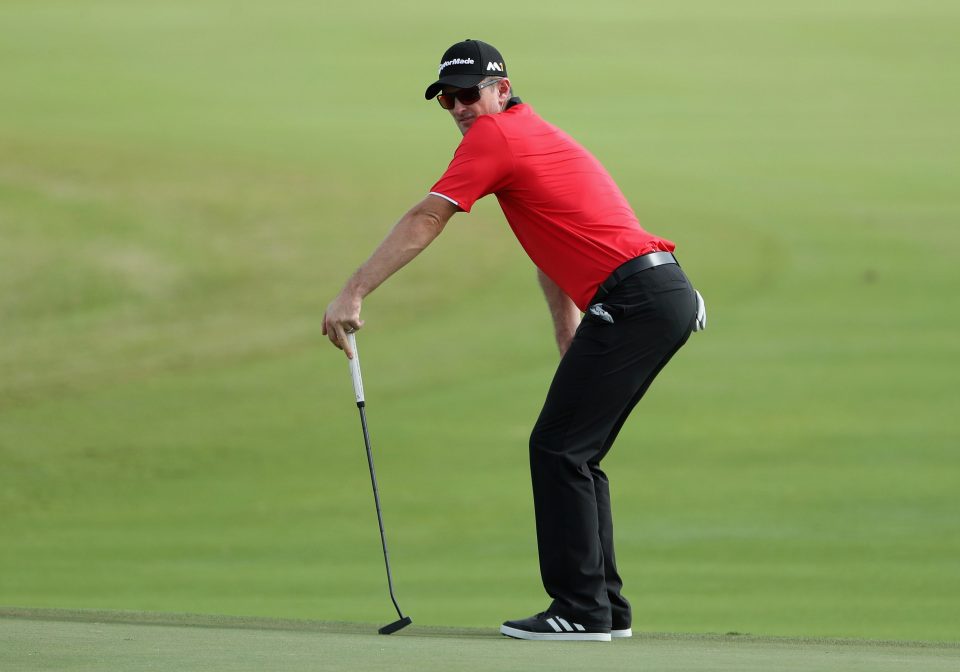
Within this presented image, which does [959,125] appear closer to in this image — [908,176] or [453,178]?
[908,176]

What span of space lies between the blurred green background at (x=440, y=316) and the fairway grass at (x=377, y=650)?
206 cm

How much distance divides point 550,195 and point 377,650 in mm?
1162

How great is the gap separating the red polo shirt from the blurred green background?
7.88 feet

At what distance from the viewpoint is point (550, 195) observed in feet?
13.4

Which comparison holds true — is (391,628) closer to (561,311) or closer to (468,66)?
(561,311)

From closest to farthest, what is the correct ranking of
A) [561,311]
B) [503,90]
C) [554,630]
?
[554,630], [503,90], [561,311]

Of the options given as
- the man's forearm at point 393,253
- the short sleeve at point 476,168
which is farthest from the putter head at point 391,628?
the short sleeve at point 476,168

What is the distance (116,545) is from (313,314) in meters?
4.49

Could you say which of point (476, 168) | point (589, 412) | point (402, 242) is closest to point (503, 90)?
point (476, 168)

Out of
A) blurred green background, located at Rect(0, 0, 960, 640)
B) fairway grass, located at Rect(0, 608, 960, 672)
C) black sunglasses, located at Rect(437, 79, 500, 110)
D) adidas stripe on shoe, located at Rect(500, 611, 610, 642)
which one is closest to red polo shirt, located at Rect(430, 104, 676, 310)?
black sunglasses, located at Rect(437, 79, 500, 110)

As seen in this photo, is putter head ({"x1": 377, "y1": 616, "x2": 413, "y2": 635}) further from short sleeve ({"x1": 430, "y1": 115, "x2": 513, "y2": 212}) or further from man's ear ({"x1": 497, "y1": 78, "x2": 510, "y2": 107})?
man's ear ({"x1": 497, "y1": 78, "x2": 510, "y2": 107})

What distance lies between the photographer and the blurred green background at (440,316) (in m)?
7.68

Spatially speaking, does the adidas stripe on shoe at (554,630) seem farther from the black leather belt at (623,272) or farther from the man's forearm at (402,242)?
the man's forearm at (402,242)

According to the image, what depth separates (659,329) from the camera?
13.5 ft
